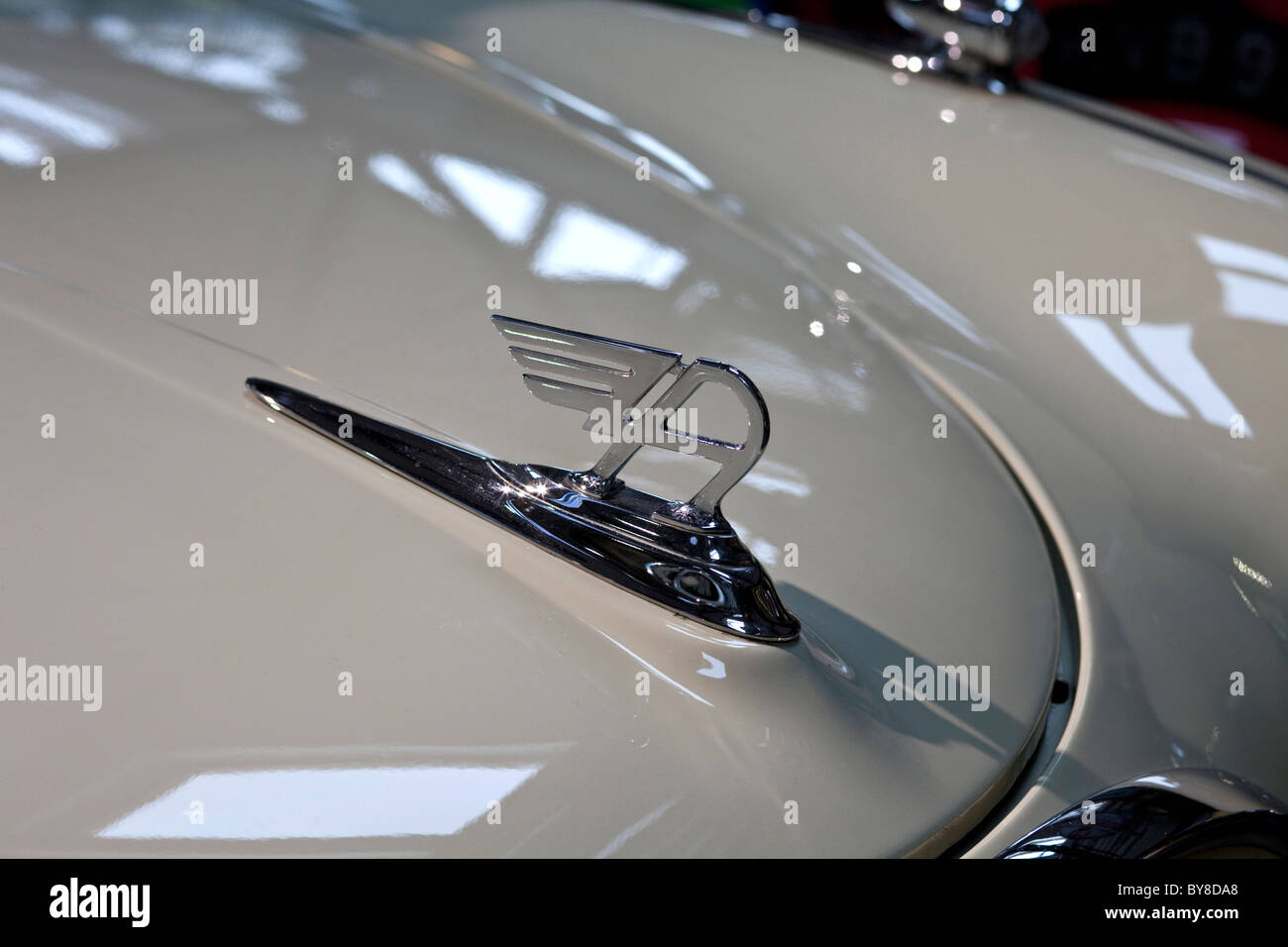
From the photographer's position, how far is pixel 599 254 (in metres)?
0.88

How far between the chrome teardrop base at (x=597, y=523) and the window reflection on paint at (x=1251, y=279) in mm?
556

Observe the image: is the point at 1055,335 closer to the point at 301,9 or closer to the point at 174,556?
the point at 174,556

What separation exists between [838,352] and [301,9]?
0.77 m

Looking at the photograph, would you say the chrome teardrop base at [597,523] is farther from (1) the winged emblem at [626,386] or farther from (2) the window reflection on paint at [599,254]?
(2) the window reflection on paint at [599,254]

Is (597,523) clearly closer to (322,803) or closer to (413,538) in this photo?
(413,538)

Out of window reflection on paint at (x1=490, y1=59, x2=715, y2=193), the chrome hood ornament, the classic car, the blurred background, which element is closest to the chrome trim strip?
the classic car

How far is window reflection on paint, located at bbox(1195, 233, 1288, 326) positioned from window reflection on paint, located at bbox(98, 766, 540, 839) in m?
0.72

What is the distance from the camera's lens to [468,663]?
56cm

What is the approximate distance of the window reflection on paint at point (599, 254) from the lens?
0.85 metres

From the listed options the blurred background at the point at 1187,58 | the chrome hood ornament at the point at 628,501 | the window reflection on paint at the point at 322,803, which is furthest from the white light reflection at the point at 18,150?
the blurred background at the point at 1187,58

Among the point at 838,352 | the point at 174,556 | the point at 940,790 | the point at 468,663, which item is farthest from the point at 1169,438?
the point at 174,556

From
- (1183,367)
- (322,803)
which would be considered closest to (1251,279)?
(1183,367)

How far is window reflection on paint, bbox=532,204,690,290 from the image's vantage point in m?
0.85

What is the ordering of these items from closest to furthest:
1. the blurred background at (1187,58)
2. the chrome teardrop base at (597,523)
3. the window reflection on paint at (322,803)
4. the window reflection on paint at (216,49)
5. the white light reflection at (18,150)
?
1. the window reflection on paint at (322,803)
2. the chrome teardrop base at (597,523)
3. the white light reflection at (18,150)
4. the window reflection on paint at (216,49)
5. the blurred background at (1187,58)
